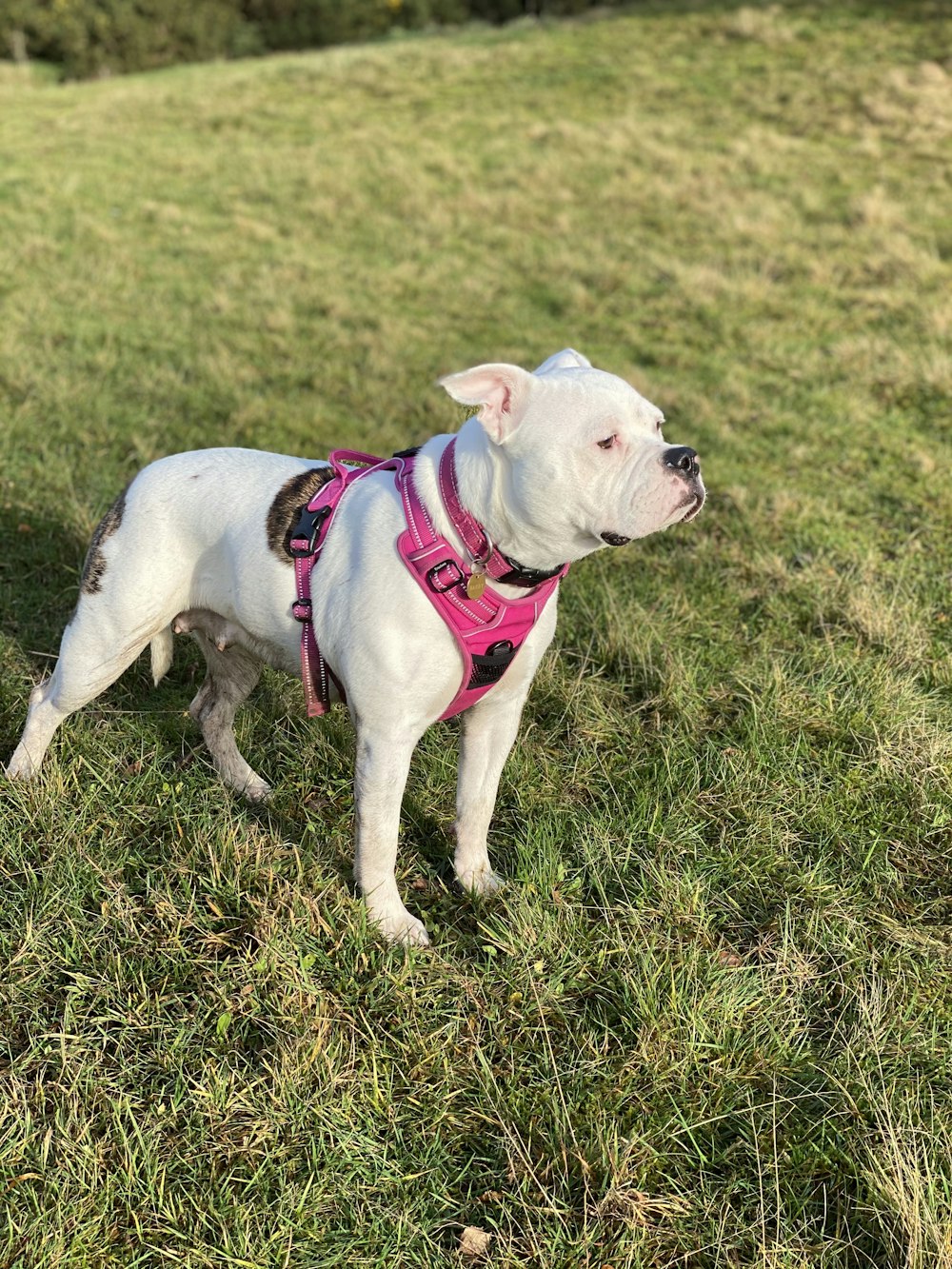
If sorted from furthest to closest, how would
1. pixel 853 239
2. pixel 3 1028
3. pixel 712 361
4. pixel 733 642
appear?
pixel 853 239 < pixel 712 361 < pixel 733 642 < pixel 3 1028

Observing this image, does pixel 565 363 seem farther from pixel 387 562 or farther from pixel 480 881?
pixel 480 881

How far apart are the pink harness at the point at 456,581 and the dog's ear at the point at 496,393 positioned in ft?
0.82

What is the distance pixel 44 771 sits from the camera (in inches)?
137

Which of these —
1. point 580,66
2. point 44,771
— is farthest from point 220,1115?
point 580,66

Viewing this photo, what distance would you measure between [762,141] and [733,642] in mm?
13996

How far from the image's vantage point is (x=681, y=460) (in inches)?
105

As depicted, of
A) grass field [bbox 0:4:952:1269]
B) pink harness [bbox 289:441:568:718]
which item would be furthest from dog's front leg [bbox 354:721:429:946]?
pink harness [bbox 289:441:568:718]

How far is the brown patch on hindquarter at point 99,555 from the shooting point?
10.9 feet

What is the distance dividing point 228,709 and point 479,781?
1.10 metres

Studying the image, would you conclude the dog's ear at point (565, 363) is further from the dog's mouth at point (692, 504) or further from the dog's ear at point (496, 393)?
the dog's mouth at point (692, 504)

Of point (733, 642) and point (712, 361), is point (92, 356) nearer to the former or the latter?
point (712, 361)

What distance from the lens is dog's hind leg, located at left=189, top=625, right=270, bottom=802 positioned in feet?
12.2

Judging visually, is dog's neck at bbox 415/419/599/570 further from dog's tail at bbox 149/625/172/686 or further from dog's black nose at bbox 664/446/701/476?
dog's tail at bbox 149/625/172/686

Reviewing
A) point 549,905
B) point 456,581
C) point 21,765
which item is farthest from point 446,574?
point 21,765
